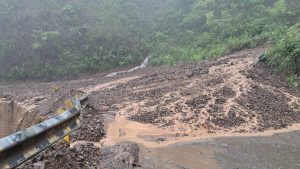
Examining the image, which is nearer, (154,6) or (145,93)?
(145,93)

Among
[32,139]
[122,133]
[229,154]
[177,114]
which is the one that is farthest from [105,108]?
[32,139]

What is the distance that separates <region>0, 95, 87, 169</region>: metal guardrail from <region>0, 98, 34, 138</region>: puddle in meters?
2.28

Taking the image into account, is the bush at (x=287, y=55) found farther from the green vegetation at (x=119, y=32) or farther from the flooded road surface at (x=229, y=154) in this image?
the flooded road surface at (x=229, y=154)

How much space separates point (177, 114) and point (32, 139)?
16.9 feet

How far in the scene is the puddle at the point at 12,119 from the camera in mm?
6867

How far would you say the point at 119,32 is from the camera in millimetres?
27078

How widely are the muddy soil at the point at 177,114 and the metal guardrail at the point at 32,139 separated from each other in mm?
458

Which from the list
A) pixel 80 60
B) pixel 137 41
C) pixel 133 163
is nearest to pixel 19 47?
pixel 80 60

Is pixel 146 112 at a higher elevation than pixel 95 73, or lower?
higher

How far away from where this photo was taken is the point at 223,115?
8.52 m

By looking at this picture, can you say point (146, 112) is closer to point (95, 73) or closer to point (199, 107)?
point (199, 107)

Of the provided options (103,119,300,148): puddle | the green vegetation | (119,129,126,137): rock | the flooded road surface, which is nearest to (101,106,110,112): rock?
(103,119,300,148): puddle

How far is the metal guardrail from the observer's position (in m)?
3.35

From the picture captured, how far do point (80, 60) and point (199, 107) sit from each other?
1588 centimetres
